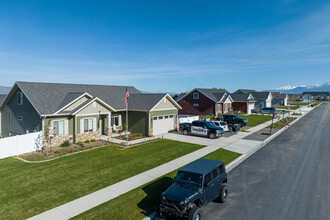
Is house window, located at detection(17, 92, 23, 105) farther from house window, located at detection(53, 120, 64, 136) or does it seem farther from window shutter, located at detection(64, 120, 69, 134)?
window shutter, located at detection(64, 120, 69, 134)

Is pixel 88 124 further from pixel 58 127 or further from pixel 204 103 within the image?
pixel 204 103

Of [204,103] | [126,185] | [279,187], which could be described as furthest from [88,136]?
[204,103]

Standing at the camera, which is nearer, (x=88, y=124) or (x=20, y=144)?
(x=20, y=144)

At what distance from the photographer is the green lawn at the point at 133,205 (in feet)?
27.9

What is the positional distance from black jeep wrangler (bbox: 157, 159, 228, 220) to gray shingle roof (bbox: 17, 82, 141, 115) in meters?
16.3

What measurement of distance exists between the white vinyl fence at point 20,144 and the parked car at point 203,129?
53.9ft

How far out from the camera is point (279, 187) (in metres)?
11.4

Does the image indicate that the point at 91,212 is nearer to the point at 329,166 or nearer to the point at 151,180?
the point at 151,180

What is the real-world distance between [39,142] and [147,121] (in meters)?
11.6

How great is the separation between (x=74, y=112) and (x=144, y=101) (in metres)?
9.46

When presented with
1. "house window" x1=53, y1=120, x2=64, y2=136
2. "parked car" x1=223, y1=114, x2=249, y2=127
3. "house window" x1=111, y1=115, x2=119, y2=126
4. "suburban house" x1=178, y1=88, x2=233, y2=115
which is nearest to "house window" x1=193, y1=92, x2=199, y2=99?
"suburban house" x1=178, y1=88, x2=233, y2=115

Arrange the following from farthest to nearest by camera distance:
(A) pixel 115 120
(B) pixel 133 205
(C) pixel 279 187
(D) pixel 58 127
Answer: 1. (A) pixel 115 120
2. (D) pixel 58 127
3. (C) pixel 279 187
4. (B) pixel 133 205

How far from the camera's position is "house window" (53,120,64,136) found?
19859 mm

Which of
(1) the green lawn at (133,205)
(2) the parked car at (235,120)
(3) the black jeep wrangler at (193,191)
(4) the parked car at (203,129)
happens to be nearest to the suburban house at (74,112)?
(4) the parked car at (203,129)
